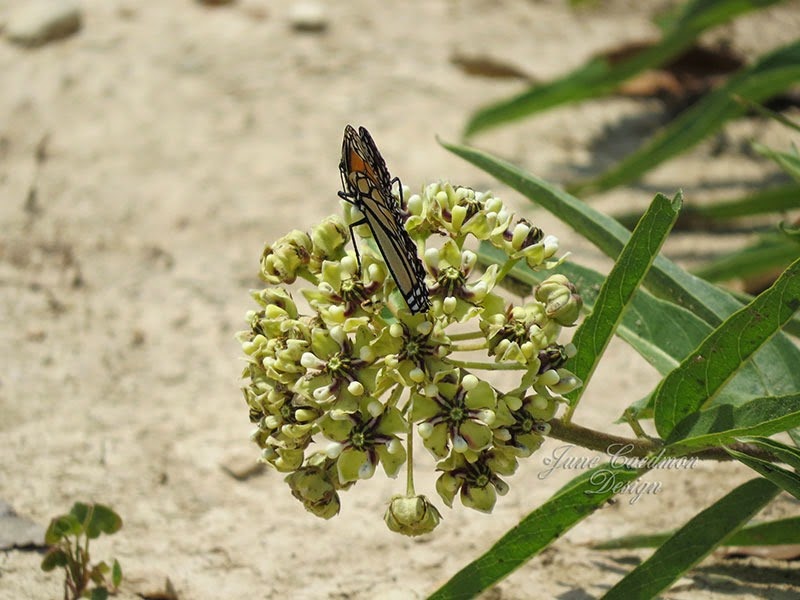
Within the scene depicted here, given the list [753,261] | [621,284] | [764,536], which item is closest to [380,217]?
[621,284]

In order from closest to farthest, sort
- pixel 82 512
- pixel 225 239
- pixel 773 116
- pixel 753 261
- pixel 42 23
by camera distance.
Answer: pixel 82 512
pixel 773 116
pixel 753 261
pixel 225 239
pixel 42 23

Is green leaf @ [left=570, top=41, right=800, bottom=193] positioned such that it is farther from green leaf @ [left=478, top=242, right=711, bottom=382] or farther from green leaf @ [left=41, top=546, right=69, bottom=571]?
green leaf @ [left=41, top=546, right=69, bottom=571]

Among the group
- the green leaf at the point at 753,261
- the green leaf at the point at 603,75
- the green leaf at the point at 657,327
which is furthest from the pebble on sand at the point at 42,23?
the green leaf at the point at 657,327

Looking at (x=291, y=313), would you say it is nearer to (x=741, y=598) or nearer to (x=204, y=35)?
(x=741, y=598)

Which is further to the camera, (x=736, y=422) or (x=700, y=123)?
(x=700, y=123)

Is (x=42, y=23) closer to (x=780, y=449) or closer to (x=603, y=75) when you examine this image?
(x=603, y=75)

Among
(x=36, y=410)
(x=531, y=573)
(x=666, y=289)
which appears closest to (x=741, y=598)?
(x=531, y=573)

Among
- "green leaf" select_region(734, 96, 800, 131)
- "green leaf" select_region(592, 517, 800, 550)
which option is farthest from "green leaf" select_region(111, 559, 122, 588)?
"green leaf" select_region(734, 96, 800, 131)
